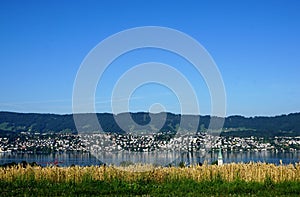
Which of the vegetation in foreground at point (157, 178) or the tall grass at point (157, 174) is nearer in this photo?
the vegetation in foreground at point (157, 178)

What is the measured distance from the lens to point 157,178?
30250 mm

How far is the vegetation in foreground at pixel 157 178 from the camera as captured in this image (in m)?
27.4

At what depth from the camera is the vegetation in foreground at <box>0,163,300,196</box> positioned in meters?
27.4

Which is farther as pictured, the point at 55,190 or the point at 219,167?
the point at 219,167

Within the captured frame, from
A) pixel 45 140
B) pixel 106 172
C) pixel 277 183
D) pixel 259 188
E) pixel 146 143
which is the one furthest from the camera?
pixel 45 140

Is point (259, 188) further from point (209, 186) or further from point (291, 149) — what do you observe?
point (291, 149)

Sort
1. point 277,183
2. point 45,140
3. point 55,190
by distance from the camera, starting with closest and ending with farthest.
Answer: point 55,190, point 277,183, point 45,140

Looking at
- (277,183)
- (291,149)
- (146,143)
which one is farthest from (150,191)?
(291,149)

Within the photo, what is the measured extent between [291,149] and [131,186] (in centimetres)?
18111

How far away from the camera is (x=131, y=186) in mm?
26844

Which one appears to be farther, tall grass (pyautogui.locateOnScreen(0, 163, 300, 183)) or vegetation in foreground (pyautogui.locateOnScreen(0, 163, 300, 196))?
tall grass (pyautogui.locateOnScreen(0, 163, 300, 183))

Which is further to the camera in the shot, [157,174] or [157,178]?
[157,174]

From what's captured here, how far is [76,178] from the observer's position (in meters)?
30.1

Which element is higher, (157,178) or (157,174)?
(157,174)
